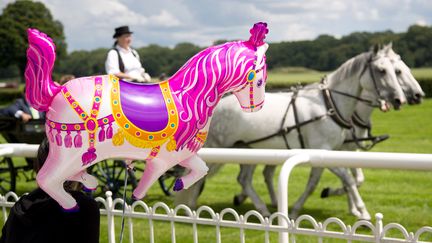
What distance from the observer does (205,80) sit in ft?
7.41

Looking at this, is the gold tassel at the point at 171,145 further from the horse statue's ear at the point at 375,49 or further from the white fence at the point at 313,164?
the horse statue's ear at the point at 375,49

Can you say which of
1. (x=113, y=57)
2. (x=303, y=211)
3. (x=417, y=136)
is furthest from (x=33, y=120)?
(x=417, y=136)

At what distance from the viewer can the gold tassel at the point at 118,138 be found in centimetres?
215

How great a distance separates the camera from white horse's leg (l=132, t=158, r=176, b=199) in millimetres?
2277

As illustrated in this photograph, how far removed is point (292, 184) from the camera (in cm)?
906

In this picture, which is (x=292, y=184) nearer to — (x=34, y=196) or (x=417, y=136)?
(x=34, y=196)

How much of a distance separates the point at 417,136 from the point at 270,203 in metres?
9.36

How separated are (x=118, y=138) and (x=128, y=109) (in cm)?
10

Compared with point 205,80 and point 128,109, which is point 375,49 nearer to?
point 205,80

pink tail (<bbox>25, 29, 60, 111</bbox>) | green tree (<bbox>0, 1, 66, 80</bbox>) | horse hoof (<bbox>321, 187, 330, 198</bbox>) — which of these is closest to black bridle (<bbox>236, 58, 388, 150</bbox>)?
horse hoof (<bbox>321, 187, 330, 198</bbox>)

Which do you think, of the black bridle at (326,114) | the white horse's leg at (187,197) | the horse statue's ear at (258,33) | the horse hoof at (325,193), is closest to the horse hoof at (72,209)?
the horse statue's ear at (258,33)

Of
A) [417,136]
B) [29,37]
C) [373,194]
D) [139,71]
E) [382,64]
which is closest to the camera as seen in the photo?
[29,37]

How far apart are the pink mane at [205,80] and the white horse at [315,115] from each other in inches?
165

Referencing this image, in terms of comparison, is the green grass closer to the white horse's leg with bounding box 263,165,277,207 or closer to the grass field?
the grass field
